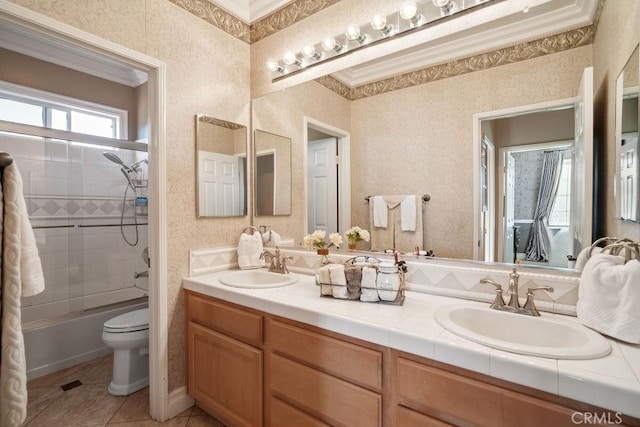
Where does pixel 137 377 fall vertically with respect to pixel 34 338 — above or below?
below

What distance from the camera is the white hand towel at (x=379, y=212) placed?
170cm

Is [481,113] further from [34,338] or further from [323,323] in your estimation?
[34,338]

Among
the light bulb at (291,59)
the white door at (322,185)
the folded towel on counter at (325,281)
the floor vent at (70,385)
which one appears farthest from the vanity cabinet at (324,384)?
the light bulb at (291,59)

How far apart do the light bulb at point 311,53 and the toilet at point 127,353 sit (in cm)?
221

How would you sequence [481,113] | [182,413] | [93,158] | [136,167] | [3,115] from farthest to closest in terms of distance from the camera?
[136,167] < [93,158] < [3,115] < [182,413] < [481,113]

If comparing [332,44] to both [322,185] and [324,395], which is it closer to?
[322,185]

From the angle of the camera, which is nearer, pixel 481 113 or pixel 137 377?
pixel 481 113

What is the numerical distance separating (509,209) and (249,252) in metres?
1.60

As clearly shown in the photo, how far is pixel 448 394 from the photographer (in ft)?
2.98

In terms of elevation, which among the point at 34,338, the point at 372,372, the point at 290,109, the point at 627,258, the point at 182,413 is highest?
the point at 290,109

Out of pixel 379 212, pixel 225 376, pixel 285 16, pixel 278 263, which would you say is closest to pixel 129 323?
pixel 225 376

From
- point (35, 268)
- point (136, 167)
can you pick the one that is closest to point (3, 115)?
point (136, 167)

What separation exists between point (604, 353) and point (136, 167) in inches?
142

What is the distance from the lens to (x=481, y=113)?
4.67ft
